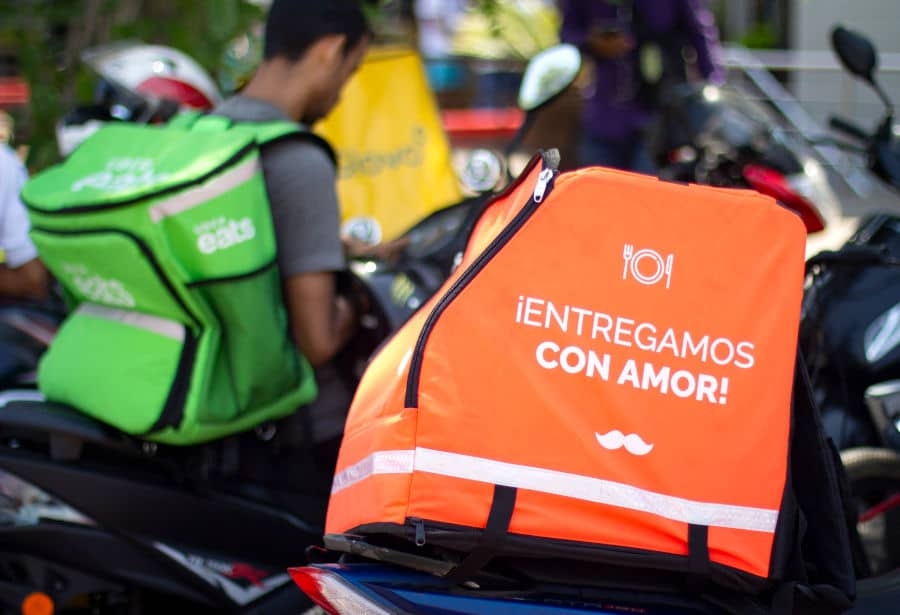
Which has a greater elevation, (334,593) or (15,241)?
(334,593)

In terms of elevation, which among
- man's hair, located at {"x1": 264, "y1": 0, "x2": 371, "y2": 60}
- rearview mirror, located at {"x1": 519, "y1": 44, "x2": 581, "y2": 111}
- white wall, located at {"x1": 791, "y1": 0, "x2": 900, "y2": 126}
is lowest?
white wall, located at {"x1": 791, "y1": 0, "x2": 900, "y2": 126}

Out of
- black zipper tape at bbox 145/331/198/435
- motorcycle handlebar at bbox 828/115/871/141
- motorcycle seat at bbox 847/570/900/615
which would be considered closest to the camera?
motorcycle seat at bbox 847/570/900/615

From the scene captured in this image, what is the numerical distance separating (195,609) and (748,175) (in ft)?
6.32

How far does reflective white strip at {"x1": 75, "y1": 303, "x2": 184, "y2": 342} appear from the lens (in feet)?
7.95

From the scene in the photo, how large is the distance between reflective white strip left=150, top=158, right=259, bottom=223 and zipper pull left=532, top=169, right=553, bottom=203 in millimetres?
798

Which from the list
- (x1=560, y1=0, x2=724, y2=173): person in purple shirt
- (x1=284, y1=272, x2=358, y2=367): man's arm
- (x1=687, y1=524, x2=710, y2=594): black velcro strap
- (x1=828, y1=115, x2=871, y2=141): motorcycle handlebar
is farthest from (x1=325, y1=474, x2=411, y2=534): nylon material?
(x1=560, y1=0, x2=724, y2=173): person in purple shirt

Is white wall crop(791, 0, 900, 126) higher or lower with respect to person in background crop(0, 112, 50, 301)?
lower

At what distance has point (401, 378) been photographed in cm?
176

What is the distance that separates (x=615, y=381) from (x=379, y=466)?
0.35m

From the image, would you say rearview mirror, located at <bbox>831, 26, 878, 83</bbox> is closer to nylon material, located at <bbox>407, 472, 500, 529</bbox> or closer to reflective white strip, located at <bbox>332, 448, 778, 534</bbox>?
reflective white strip, located at <bbox>332, 448, 778, 534</bbox>

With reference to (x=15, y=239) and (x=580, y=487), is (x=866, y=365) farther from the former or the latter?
(x=15, y=239)

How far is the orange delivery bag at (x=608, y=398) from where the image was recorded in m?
1.68

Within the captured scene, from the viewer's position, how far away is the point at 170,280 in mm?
2322

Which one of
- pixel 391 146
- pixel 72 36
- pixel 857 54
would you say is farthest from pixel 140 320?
pixel 72 36
